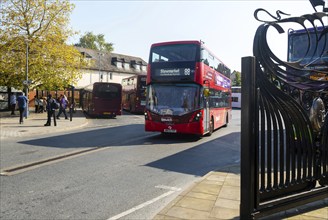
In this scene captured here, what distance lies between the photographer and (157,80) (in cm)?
1334

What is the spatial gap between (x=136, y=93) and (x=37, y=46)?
392 inches

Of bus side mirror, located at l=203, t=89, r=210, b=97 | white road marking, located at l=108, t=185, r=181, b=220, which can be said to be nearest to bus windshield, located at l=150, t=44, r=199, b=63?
bus side mirror, located at l=203, t=89, r=210, b=97

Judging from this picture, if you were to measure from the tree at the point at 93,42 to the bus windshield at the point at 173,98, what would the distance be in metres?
66.7

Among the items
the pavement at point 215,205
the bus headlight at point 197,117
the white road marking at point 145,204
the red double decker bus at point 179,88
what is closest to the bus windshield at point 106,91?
the red double decker bus at point 179,88

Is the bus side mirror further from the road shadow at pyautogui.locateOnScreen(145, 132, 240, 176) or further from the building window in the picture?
the building window

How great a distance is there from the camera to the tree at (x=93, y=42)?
76.3m

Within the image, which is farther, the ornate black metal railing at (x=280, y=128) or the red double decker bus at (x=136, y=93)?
the red double decker bus at (x=136, y=93)

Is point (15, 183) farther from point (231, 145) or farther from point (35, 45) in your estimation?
point (35, 45)

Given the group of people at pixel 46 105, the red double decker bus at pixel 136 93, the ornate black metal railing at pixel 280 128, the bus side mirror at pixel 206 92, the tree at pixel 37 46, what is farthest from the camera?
the red double decker bus at pixel 136 93

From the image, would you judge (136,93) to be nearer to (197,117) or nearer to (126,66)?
(197,117)

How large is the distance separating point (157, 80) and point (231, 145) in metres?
4.09

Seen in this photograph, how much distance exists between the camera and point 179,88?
42.8 feet

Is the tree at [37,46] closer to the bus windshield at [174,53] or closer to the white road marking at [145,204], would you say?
the bus windshield at [174,53]

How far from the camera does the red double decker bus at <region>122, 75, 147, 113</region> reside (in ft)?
99.9
